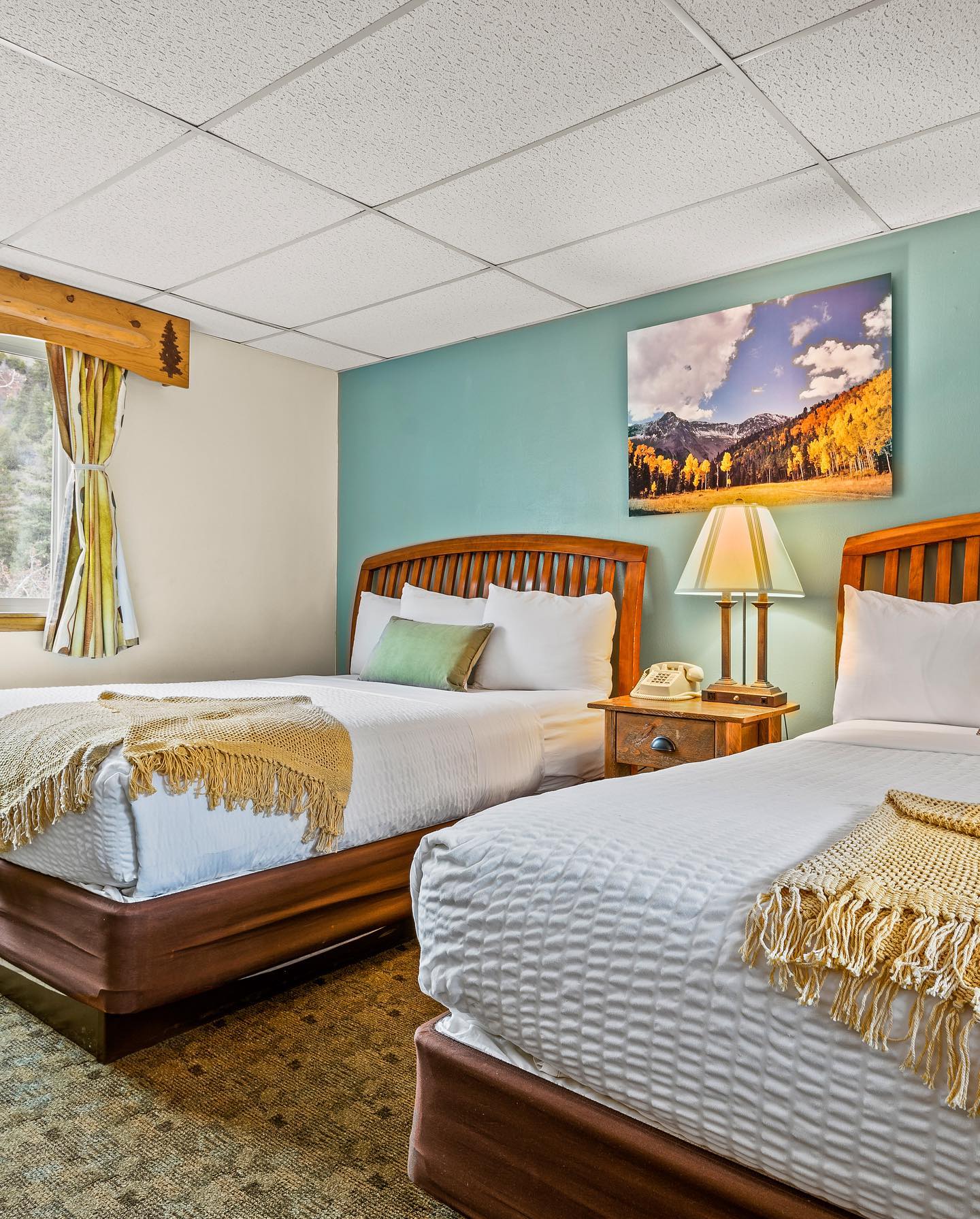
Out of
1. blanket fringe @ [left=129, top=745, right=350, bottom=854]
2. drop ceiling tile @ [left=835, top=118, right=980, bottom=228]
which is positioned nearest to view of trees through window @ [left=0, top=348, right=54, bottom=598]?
blanket fringe @ [left=129, top=745, right=350, bottom=854]

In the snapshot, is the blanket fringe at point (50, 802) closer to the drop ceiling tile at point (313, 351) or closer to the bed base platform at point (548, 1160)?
the bed base platform at point (548, 1160)

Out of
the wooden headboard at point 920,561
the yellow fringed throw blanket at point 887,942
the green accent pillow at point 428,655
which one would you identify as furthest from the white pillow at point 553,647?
the yellow fringed throw blanket at point 887,942

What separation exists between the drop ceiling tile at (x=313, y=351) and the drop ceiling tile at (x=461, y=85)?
1.64m

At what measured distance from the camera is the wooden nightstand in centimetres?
274

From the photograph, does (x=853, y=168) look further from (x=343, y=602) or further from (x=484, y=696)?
(x=343, y=602)

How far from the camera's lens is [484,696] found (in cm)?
315

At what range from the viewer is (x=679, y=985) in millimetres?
1073

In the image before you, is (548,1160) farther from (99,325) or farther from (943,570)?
(99,325)

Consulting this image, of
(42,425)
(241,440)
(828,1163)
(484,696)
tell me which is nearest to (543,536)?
(484,696)

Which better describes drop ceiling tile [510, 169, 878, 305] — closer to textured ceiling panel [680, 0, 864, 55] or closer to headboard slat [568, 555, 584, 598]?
textured ceiling panel [680, 0, 864, 55]

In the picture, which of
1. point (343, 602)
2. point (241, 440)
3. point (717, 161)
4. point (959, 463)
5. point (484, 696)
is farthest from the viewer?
point (343, 602)

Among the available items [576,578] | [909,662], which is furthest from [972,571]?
[576,578]

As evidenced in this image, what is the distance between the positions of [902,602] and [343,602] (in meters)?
2.94

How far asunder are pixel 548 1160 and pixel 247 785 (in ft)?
3.89
